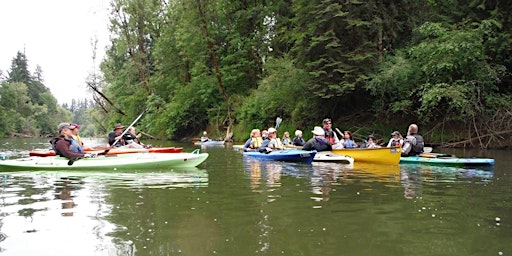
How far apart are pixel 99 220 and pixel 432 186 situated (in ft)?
19.5

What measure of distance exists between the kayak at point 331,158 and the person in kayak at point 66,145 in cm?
646

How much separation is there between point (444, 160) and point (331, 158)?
3.11 m

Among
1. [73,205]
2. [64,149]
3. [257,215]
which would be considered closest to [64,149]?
[64,149]

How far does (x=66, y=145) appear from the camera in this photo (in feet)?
36.5

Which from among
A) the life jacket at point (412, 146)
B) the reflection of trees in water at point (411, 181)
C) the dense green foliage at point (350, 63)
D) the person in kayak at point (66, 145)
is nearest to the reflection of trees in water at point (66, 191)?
the person in kayak at point (66, 145)

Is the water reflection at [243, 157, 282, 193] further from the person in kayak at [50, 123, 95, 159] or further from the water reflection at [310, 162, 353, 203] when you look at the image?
the person in kayak at [50, 123, 95, 159]

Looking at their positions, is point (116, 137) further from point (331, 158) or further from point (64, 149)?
point (331, 158)

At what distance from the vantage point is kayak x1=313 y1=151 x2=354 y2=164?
13117mm

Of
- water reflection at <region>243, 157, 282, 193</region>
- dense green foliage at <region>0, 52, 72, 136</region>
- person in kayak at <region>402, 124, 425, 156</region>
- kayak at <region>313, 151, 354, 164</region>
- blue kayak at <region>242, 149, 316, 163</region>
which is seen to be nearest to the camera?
water reflection at <region>243, 157, 282, 193</region>

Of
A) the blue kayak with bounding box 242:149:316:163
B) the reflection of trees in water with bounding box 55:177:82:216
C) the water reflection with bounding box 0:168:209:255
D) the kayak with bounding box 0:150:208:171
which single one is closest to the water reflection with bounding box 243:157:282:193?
the water reflection with bounding box 0:168:209:255

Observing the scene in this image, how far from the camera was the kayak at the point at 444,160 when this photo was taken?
1137 cm

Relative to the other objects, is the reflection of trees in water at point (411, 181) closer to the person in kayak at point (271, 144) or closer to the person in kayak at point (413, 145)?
the person in kayak at point (413, 145)

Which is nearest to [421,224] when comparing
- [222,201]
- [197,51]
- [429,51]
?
[222,201]

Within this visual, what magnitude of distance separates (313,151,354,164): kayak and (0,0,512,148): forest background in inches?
248
